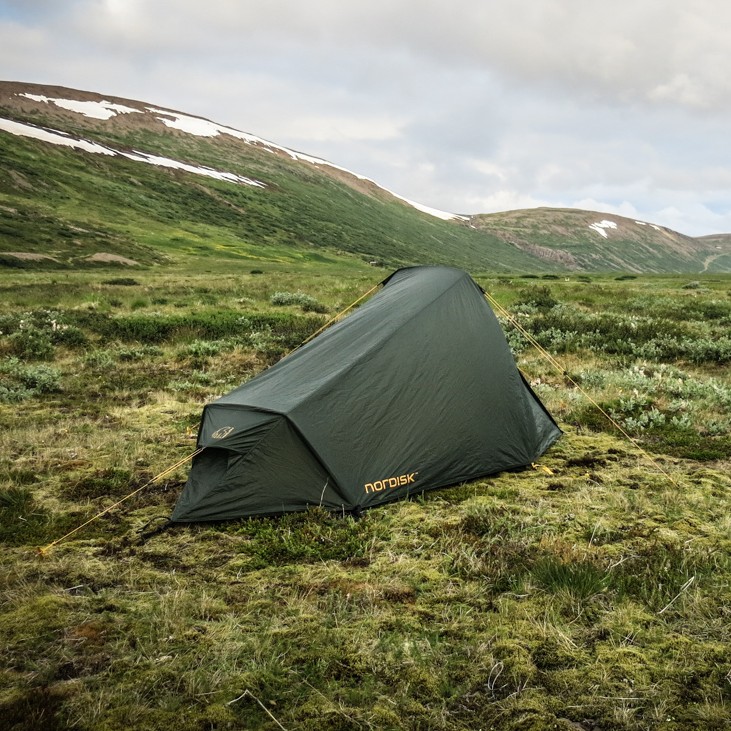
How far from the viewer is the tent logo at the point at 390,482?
6641 millimetres

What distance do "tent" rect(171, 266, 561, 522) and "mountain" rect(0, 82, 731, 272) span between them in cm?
4311

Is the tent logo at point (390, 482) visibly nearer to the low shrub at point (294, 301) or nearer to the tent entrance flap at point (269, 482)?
the tent entrance flap at point (269, 482)

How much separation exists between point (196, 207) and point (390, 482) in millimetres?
94768

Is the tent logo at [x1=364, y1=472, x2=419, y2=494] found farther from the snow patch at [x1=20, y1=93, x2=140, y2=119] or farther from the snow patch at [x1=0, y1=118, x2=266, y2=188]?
the snow patch at [x1=20, y1=93, x2=140, y2=119]

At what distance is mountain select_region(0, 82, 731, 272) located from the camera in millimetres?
59531

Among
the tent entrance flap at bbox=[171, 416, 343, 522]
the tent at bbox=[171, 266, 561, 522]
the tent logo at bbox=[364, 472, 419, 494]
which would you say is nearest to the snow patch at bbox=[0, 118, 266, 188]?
the tent at bbox=[171, 266, 561, 522]

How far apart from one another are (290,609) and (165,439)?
564 centimetres

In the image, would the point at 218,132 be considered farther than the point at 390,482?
Yes

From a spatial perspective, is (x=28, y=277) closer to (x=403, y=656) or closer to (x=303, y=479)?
(x=303, y=479)

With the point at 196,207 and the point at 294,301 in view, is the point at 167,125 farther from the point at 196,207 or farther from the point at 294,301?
the point at 294,301

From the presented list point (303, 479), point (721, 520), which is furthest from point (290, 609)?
point (721, 520)

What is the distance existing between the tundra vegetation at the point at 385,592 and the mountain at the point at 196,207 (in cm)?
4274

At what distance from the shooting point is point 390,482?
6773 mm

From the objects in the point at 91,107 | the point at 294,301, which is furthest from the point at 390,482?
the point at 91,107
